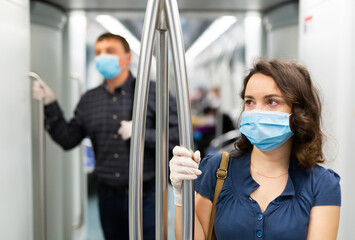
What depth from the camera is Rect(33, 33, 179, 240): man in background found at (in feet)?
9.00

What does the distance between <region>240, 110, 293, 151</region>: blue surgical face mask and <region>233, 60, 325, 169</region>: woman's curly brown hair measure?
6 cm

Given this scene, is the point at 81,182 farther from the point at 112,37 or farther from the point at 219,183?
the point at 219,183

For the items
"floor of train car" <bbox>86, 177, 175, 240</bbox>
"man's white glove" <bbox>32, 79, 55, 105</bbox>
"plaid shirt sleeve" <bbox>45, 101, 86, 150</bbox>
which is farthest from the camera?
"floor of train car" <bbox>86, 177, 175, 240</bbox>

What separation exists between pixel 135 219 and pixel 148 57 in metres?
0.48

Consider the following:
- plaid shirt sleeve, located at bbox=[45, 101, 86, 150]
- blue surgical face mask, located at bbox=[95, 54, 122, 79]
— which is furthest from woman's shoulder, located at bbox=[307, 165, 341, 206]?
plaid shirt sleeve, located at bbox=[45, 101, 86, 150]

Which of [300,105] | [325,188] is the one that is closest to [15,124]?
[300,105]

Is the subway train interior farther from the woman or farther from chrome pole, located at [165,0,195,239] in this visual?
the woman

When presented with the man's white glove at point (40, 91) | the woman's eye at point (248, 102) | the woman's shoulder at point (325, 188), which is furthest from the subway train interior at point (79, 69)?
the woman's shoulder at point (325, 188)

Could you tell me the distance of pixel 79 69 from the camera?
3893 millimetres

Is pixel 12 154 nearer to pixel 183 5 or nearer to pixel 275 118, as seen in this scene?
pixel 275 118

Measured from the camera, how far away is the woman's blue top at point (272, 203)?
1523 millimetres

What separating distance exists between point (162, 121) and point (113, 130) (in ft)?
5.20

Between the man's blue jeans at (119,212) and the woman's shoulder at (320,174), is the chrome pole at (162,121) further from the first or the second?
the man's blue jeans at (119,212)

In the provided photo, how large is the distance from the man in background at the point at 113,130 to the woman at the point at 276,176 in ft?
3.44
